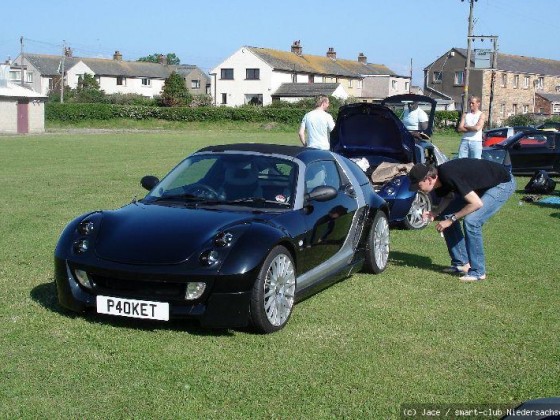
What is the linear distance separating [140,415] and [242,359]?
1.24m

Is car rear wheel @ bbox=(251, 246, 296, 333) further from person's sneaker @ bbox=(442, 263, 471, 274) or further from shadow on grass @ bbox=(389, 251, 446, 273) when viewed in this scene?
shadow on grass @ bbox=(389, 251, 446, 273)

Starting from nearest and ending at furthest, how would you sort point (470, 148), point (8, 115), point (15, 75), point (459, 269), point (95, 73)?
point (459, 269) < point (470, 148) < point (8, 115) < point (95, 73) < point (15, 75)

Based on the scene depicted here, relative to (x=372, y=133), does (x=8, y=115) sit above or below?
below

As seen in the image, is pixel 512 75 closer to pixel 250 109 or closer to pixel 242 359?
pixel 250 109

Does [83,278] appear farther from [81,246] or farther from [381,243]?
[381,243]

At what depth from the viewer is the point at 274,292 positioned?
655cm

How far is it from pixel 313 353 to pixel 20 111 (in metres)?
53.0

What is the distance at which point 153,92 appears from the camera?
341 ft

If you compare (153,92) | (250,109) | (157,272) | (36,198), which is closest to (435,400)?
(157,272)

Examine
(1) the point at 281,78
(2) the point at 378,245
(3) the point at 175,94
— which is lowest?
(2) the point at 378,245

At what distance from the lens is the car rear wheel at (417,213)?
12641 mm

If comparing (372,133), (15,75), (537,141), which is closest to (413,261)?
(372,133)

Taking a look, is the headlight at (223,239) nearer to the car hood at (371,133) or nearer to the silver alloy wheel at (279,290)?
the silver alloy wheel at (279,290)

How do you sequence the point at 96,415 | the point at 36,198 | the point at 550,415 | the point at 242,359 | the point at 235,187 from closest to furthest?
the point at 550,415 < the point at 96,415 < the point at 242,359 < the point at 235,187 < the point at 36,198
